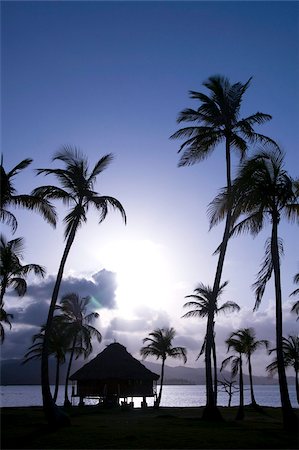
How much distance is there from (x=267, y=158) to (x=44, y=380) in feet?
47.3

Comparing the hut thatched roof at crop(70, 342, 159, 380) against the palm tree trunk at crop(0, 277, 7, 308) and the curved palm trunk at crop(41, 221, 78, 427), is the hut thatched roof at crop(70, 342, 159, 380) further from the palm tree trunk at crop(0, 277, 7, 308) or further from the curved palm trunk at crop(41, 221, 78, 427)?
the curved palm trunk at crop(41, 221, 78, 427)

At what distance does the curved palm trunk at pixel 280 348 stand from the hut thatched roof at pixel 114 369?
2671 cm

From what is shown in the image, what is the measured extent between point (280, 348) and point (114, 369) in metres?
28.7

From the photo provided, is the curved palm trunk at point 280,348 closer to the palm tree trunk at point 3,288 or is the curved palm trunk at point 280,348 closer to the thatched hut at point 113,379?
the palm tree trunk at point 3,288

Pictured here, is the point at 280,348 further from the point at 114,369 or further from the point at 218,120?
the point at 114,369

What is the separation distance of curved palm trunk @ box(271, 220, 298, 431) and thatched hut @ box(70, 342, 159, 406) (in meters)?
26.7

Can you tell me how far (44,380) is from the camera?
18844 mm

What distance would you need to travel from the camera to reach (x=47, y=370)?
1922cm

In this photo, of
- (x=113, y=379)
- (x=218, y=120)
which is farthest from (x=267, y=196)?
(x=113, y=379)

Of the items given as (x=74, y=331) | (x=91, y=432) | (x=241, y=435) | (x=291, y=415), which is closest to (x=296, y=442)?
(x=241, y=435)

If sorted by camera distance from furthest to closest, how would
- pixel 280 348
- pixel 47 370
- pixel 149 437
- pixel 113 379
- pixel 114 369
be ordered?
pixel 114 369
pixel 113 379
pixel 47 370
pixel 280 348
pixel 149 437

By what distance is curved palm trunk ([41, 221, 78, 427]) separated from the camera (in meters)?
17.3

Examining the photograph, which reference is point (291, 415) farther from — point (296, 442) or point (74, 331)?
point (74, 331)

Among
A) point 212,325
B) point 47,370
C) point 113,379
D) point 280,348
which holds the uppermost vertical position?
point 212,325
